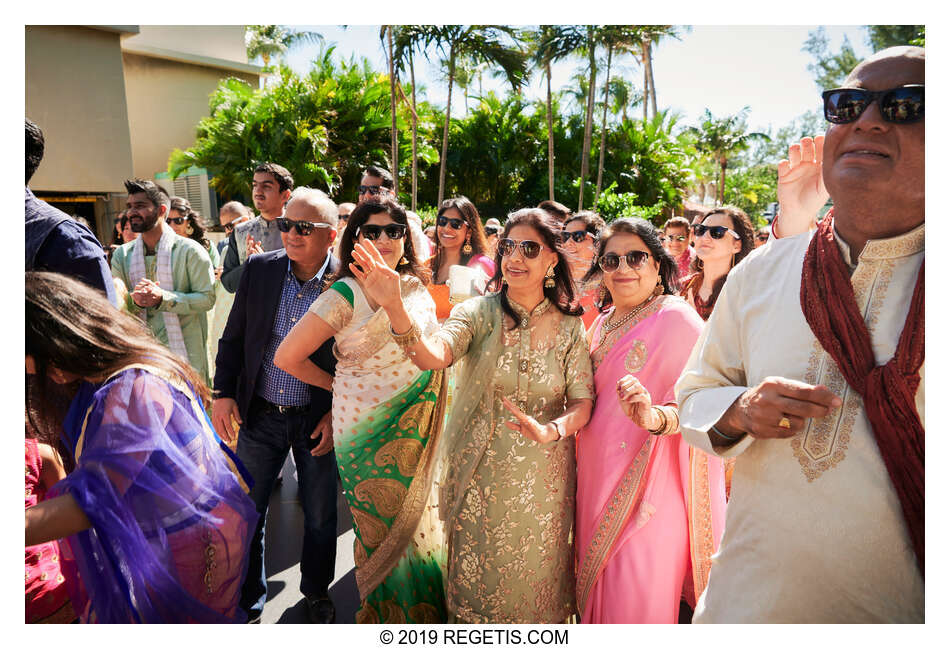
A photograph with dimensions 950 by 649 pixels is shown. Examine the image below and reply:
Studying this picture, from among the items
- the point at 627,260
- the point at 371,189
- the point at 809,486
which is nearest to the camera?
the point at 809,486

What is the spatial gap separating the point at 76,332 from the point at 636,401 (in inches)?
60.6

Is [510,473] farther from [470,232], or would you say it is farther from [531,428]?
[470,232]

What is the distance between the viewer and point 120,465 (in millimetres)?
1542

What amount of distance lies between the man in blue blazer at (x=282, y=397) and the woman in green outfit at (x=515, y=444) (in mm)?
687

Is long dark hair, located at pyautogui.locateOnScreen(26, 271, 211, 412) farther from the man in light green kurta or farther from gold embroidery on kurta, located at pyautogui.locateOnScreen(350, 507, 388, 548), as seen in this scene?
the man in light green kurta

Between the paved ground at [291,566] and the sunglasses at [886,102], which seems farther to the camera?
the paved ground at [291,566]

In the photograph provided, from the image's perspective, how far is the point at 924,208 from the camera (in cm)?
130

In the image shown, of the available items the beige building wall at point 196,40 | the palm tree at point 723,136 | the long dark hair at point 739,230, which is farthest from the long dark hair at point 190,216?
the palm tree at point 723,136

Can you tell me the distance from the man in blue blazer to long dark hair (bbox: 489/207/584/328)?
883mm

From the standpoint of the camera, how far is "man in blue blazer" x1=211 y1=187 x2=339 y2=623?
9.40 ft

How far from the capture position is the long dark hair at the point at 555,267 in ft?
7.97

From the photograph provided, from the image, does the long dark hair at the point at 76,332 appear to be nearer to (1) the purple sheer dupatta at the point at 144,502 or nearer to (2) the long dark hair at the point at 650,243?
(1) the purple sheer dupatta at the point at 144,502

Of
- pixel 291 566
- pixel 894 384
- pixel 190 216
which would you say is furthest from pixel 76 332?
pixel 190 216
